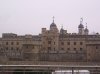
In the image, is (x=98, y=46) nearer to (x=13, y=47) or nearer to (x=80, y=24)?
(x=80, y=24)

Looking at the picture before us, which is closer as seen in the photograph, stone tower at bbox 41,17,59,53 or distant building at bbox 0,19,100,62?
distant building at bbox 0,19,100,62

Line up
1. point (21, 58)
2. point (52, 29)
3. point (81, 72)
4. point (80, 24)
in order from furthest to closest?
point (80, 24) < point (52, 29) < point (21, 58) < point (81, 72)

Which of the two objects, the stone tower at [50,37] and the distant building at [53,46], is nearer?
the distant building at [53,46]

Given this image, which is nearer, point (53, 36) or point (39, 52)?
point (39, 52)

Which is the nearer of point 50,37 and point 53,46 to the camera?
point 53,46

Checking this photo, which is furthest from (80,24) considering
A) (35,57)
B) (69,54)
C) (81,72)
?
(81,72)

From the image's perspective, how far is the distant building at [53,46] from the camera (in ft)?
153

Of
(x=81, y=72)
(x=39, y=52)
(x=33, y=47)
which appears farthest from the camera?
(x=33, y=47)

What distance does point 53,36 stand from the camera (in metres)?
56.4

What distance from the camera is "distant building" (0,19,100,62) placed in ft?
153

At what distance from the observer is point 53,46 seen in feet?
185

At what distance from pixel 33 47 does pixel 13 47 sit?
12.9 meters

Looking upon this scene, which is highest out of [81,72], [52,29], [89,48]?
[52,29]

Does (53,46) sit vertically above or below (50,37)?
below
